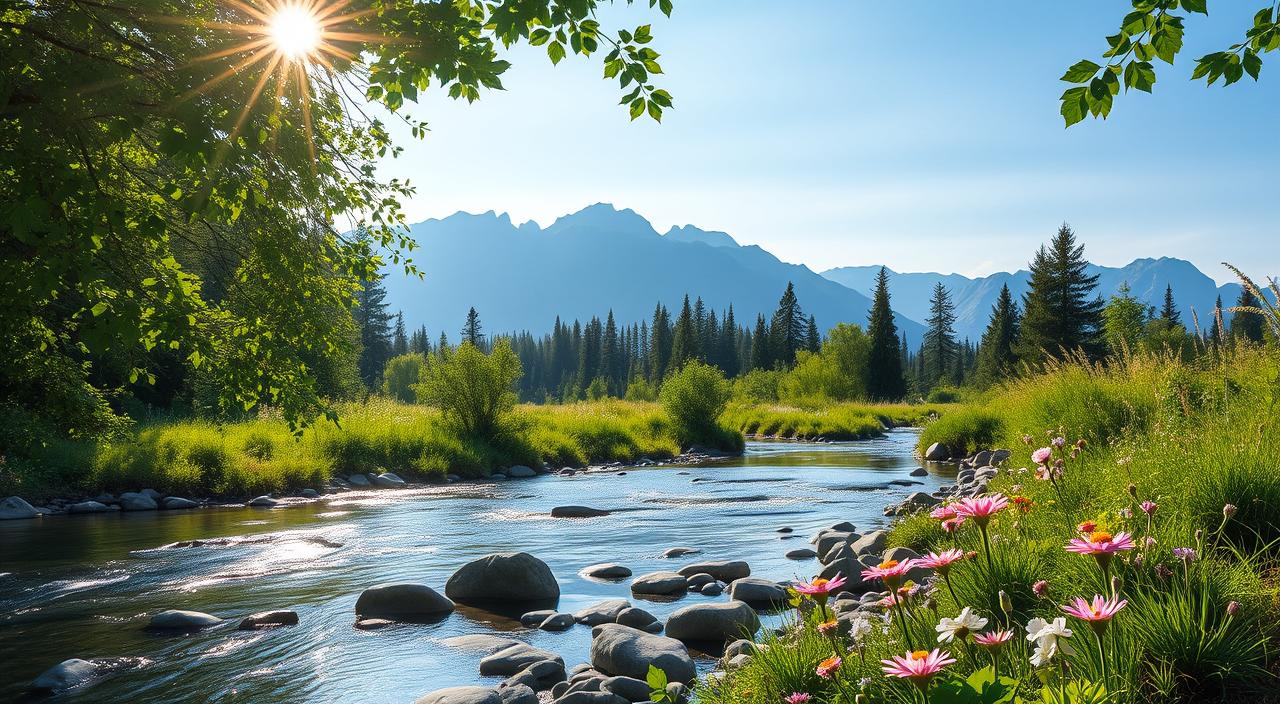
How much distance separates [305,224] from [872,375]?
66.1m

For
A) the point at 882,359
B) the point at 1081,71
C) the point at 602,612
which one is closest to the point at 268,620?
the point at 602,612

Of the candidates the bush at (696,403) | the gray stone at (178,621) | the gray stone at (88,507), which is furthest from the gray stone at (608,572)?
the bush at (696,403)

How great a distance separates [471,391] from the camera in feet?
81.3

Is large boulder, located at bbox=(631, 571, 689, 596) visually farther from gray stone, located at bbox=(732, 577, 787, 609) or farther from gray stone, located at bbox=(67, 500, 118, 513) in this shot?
gray stone, located at bbox=(67, 500, 118, 513)

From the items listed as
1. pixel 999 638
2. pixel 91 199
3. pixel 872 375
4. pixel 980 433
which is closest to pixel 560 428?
pixel 980 433

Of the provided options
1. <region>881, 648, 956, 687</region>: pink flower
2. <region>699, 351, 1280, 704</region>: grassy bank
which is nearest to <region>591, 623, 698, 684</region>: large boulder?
<region>699, 351, 1280, 704</region>: grassy bank

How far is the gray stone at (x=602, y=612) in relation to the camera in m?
7.64

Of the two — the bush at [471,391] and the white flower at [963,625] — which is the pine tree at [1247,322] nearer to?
the white flower at [963,625]

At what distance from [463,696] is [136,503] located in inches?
558

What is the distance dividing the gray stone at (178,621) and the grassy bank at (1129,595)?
6152 mm

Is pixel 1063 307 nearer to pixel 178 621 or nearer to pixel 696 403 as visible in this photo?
pixel 696 403

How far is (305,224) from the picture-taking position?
25.5 feet

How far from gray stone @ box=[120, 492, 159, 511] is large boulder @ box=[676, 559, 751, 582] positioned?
1240cm

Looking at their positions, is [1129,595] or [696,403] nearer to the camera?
[1129,595]
